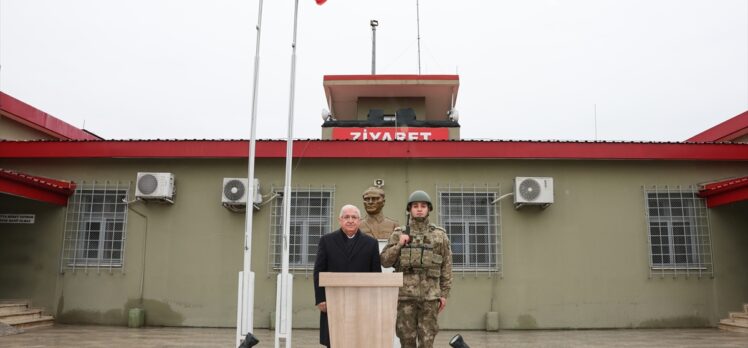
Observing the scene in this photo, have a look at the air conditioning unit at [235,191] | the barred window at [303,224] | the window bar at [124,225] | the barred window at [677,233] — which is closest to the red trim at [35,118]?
the window bar at [124,225]

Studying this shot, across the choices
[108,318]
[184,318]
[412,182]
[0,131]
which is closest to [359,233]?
[412,182]

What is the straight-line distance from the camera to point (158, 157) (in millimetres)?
8586

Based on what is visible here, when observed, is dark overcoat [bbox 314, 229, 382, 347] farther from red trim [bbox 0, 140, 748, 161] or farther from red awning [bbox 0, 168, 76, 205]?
red awning [bbox 0, 168, 76, 205]

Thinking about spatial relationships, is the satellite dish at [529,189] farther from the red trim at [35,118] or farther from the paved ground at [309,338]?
the red trim at [35,118]

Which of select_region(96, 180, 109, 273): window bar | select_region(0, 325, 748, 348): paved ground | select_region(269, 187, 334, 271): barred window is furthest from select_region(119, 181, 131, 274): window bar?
select_region(269, 187, 334, 271): barred window

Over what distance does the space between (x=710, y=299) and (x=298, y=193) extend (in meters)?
6.28

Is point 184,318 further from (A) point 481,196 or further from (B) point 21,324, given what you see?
(A) point 481,196

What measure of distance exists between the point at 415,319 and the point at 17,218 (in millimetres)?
7272

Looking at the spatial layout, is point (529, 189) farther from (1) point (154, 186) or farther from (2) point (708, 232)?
(1) point (154, 186)

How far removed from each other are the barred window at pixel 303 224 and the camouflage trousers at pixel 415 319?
13.6ft

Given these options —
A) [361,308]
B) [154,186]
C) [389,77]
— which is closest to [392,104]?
[389,77]

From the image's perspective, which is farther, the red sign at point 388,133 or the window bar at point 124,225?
the red sign at point 388,133

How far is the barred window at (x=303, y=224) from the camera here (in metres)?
8.44

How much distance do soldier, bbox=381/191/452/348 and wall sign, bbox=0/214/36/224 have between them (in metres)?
6.90
